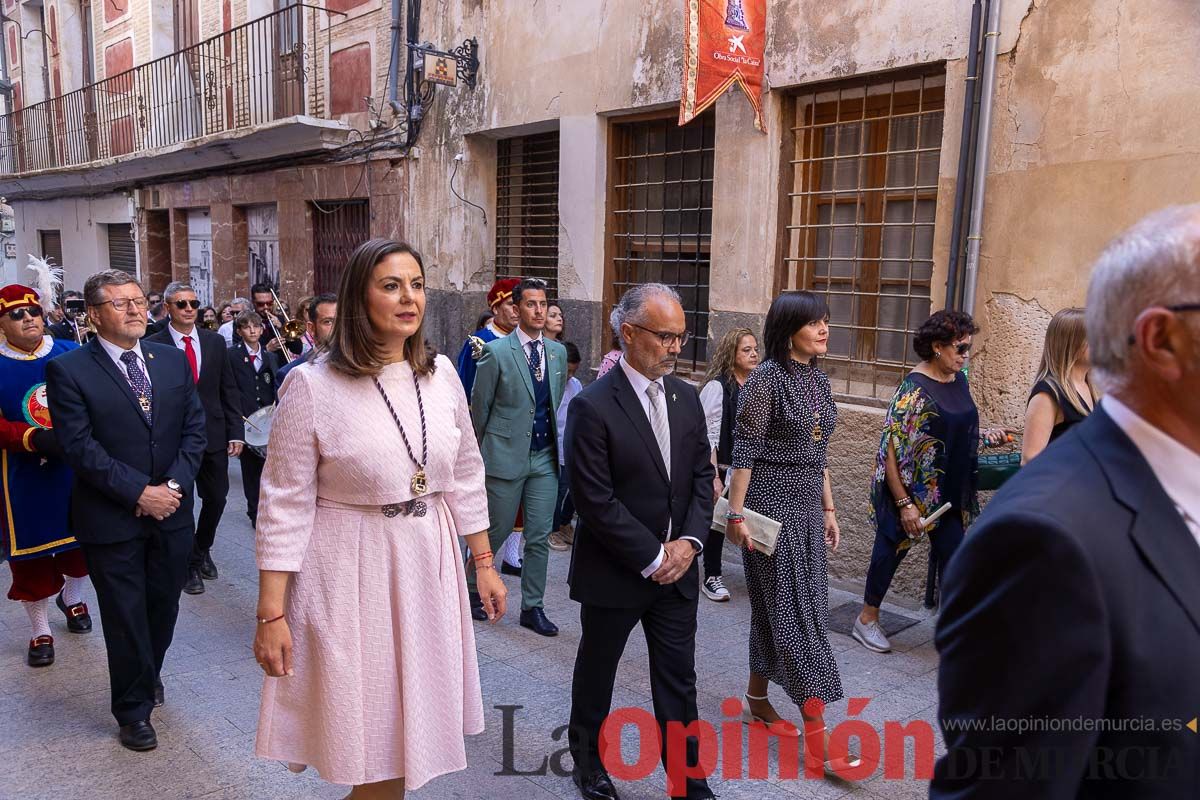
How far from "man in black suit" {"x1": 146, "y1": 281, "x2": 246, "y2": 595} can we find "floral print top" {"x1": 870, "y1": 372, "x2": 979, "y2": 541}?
3940 millimetres

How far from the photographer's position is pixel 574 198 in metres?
8.20

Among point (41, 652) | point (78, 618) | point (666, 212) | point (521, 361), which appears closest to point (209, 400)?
point (78, 618)

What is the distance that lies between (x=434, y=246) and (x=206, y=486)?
4980 mm

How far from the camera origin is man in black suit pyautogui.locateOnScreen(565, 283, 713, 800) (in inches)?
123

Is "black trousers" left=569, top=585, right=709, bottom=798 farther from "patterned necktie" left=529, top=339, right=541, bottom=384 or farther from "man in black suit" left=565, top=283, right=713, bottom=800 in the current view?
"patterned necktie" left=529, top=339, right=541, bottom=384

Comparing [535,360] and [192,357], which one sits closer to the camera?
[535,360]

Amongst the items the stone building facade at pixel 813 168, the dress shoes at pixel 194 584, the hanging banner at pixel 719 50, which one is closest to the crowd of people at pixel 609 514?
the dress shoes at pixel 194 584

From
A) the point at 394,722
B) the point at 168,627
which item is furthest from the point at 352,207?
the point at 394,722

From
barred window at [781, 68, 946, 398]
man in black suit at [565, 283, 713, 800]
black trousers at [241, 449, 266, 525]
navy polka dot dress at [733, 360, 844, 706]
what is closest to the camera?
man in black suit at [565, 283, 713, 800]

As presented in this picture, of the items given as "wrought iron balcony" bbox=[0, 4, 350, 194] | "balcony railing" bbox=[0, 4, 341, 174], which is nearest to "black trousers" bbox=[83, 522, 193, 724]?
"wrought iron balcony" bbox=[0, 4, 350, 194]

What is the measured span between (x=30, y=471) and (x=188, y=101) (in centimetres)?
1170

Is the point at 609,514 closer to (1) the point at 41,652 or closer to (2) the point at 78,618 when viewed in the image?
(1) the point at 41,652

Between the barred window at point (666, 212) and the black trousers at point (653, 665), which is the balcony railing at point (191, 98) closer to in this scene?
the barred window at point (666, 212)

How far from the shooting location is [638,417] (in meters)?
3.18
